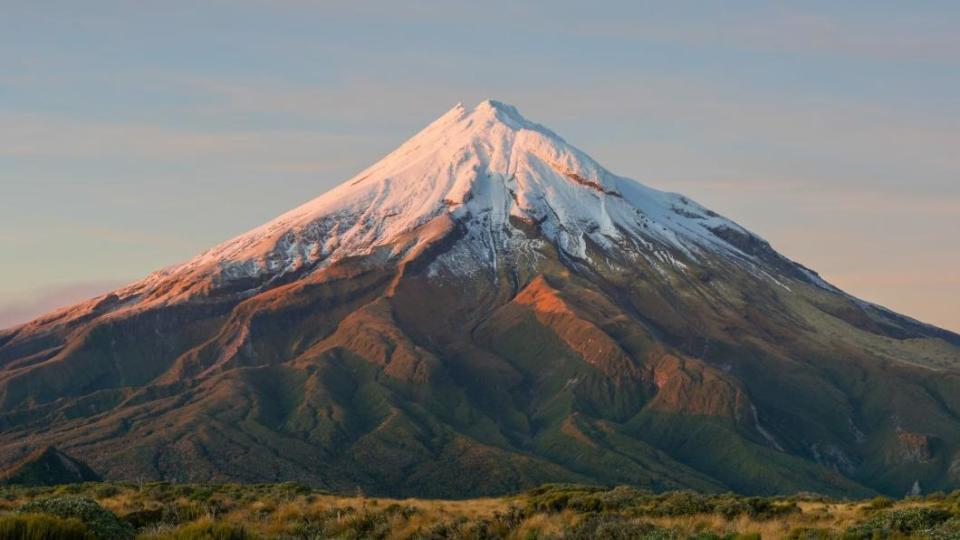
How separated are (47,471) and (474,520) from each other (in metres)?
119

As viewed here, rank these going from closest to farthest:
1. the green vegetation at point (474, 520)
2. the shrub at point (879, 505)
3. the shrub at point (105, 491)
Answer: the green vegetation at point (474, 520) < the shrub at point (879, 505) < the shrub at point (105, 491)

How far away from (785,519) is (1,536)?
975 inches

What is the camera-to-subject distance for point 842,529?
37.5 meters

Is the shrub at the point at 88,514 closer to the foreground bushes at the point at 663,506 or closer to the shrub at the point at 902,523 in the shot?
the foreground bushes at the point at 663,506

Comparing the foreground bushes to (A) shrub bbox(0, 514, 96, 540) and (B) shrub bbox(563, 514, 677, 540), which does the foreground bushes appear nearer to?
(B) shrub bbox(563, 514, 677, 540)

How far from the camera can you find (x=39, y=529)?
28.8 m

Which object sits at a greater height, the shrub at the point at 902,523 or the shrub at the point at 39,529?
the shrub at the point at 39,529

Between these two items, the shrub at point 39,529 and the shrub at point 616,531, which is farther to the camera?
the shrub at point 616,531

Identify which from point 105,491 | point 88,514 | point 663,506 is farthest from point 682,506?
point 105,491

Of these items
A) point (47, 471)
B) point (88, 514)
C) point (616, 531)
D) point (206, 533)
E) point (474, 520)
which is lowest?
point (47, 471)

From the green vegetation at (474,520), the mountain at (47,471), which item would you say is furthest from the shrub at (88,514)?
the mountain at (47,471)

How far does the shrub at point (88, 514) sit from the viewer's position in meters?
32.8

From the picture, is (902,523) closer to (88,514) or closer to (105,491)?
(88,514)

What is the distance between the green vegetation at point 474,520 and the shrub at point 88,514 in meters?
0.05
